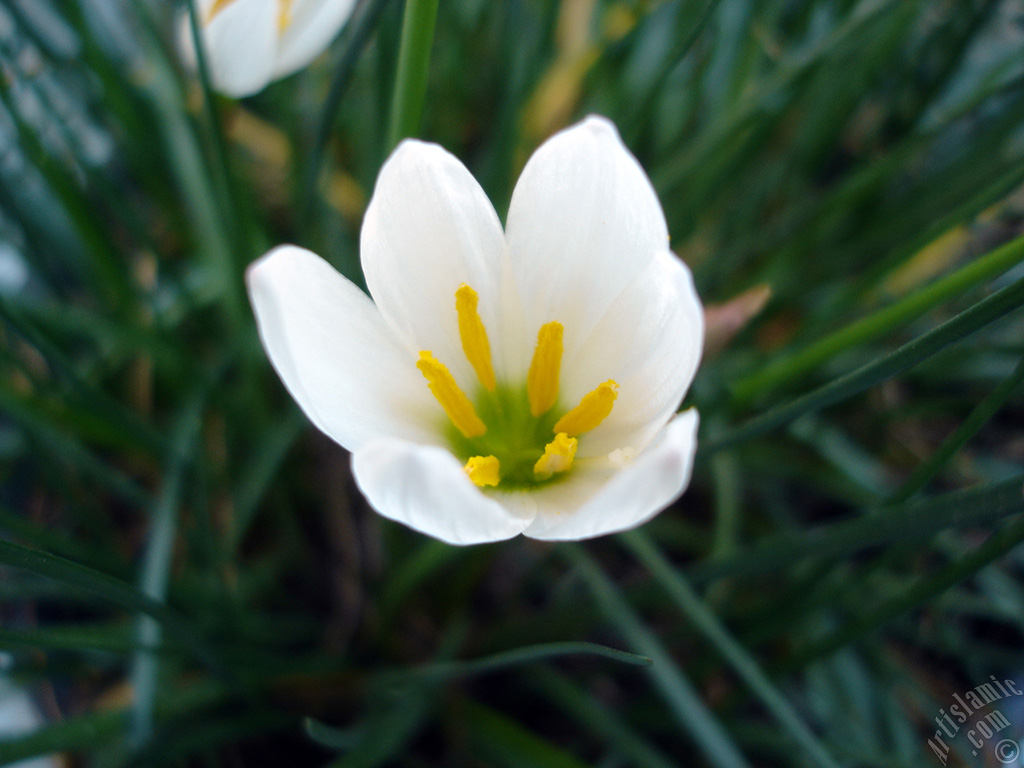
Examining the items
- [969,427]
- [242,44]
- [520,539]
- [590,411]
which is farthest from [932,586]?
[242,44]

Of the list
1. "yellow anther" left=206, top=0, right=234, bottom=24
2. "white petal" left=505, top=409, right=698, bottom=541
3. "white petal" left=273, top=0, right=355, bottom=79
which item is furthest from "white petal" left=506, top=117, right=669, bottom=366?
"yellow anther" left=206, top=0, right=234, bottom=24

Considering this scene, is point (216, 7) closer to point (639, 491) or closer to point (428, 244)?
point (428, 244)

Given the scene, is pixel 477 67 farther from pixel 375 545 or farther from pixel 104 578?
pixel 104 578

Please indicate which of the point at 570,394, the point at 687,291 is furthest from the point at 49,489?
the point at 687,291

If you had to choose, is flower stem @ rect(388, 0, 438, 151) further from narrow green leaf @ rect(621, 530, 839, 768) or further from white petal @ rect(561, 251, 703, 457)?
narrow green leaf @ rect(621, 530, 839, 768)

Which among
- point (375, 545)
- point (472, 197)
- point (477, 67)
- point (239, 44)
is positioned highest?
point (477, 67)
